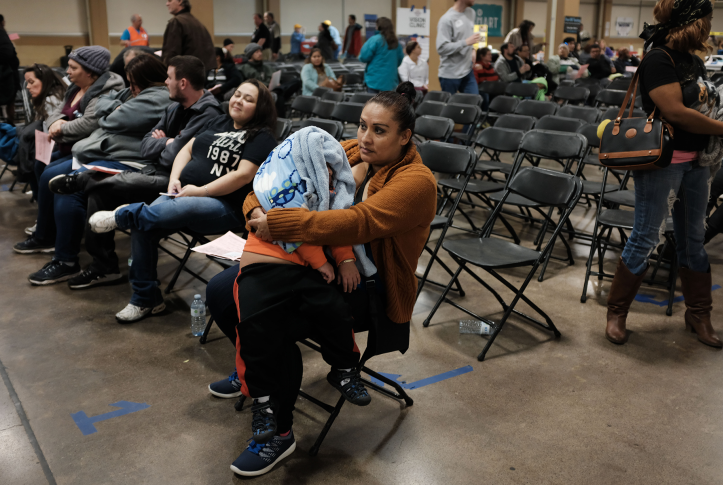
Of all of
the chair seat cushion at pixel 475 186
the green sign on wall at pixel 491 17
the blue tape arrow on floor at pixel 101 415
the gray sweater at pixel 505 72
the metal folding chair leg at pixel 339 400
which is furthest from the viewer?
the green sign on wall at pixel 491 17

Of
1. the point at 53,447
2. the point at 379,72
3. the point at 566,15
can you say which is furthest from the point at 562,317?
the point at 566,15

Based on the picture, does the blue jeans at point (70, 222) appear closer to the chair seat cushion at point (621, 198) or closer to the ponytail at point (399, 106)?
the ponytail at point (399, 106)

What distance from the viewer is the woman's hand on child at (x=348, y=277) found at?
2.10m

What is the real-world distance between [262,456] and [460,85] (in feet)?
21.7

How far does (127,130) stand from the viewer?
4.03m

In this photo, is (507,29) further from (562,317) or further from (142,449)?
(142,449)

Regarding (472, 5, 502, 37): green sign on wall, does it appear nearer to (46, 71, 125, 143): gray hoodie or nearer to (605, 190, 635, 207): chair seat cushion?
(605, 190, 635, 207): chair seat cushion

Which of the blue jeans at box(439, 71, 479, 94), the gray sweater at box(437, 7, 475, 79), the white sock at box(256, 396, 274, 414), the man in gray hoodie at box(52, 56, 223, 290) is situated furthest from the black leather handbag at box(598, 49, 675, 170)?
the blue jeans at box(439, 71, 479, 94)

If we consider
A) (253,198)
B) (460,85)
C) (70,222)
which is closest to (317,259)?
(253,198)

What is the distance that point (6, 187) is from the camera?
620 cm

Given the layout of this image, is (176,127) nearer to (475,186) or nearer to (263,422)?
(475,186)

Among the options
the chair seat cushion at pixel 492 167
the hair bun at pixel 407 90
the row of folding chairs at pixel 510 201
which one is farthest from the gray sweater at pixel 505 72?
the hair bun at pixel 407 90

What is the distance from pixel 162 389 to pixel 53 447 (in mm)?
508

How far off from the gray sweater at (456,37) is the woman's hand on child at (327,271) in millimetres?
5963
